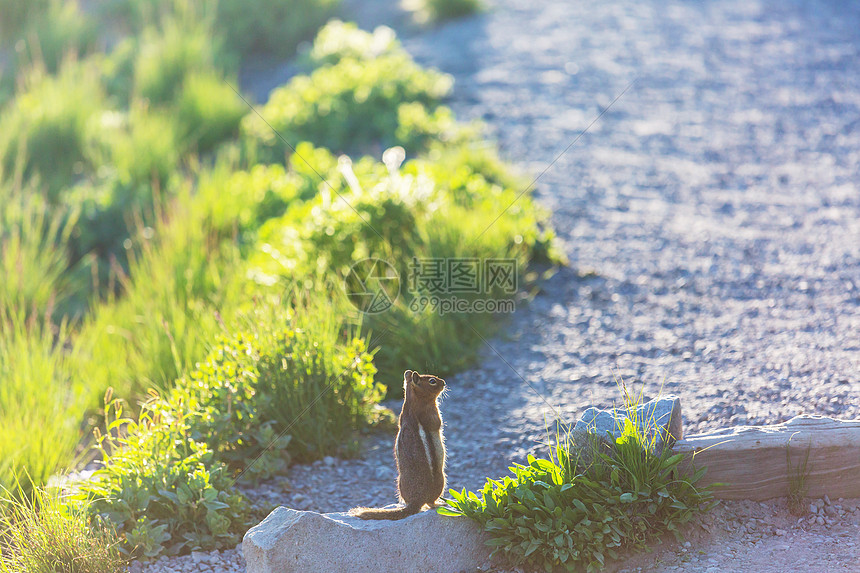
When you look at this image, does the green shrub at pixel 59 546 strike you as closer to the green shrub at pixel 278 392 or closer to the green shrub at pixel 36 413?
the green shrub at pixel 36 413

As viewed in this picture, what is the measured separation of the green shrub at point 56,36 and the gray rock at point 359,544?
927cm

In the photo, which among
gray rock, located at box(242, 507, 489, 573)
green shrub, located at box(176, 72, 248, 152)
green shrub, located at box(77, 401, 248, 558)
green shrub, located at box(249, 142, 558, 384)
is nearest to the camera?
gray rock, located at box(242, 507, 489, 573)

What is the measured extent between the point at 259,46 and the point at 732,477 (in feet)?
33.9

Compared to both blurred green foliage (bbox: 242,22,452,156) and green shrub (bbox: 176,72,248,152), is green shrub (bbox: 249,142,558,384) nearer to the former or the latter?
blurred green foliage (bbox: 242,22,452,156)

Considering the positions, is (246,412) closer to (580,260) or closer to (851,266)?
(580,260)

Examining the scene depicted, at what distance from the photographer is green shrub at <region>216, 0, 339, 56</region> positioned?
1119 centimetres

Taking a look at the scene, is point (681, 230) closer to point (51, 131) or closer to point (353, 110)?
point (353, 110)

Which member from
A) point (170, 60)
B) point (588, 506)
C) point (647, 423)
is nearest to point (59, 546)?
point (588, 506)

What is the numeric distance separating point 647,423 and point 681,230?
10.2 feet

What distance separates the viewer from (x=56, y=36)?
10.9 metres

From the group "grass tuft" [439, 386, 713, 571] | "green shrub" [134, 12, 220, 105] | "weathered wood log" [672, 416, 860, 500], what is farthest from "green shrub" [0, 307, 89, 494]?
"green shrub" [134, 12, 220, 105]

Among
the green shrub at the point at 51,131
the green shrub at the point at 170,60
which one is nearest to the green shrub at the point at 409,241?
the green shrub at the point at 51,131

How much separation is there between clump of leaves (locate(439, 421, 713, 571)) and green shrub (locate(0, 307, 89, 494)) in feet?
6.52

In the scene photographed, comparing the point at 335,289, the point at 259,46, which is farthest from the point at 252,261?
the point at 259,46
